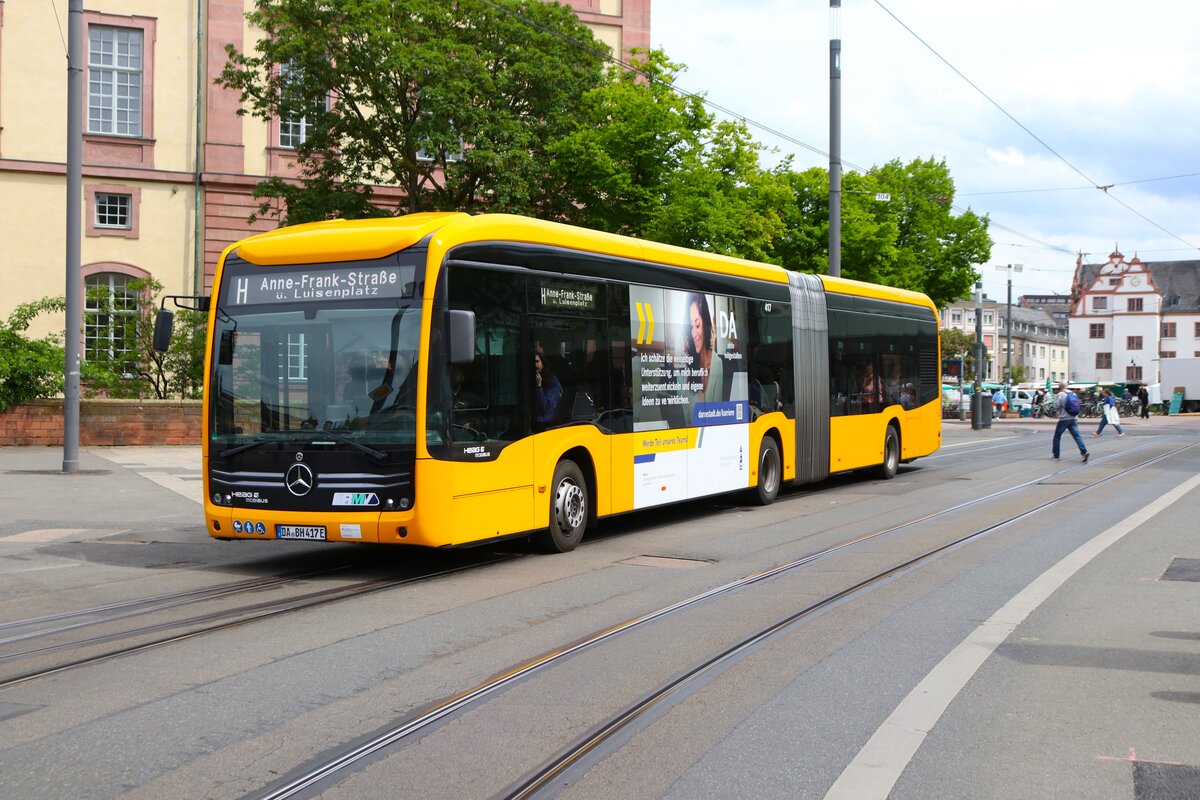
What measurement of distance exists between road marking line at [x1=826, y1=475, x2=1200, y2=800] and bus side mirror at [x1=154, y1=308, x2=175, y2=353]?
7.32 meters

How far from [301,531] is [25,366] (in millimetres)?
16995

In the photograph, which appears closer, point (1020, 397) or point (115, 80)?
point (115, 80)

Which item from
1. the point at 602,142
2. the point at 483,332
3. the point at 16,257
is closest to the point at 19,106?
the point at 16,257

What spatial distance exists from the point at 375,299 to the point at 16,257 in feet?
94.4

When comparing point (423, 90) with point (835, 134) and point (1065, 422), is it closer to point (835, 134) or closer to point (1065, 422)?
point (835, 134)

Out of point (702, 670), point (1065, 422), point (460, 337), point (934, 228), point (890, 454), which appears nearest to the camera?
point (702, 670)

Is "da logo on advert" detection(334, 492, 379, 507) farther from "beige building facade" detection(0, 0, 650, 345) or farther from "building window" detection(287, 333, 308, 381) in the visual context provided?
"beige building facade" detection(0, 0, 650, 345)

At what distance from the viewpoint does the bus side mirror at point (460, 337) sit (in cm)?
977

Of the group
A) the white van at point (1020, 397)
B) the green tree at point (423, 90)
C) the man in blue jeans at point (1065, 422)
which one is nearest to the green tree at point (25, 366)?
the green tree at point (423, 90)

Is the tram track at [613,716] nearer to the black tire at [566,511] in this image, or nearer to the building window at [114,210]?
the black tire at [566,511]

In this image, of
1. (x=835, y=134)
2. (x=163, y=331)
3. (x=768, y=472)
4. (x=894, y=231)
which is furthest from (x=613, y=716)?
(x=894, y=231)

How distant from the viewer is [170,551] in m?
12.0

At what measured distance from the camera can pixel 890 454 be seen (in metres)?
21.3

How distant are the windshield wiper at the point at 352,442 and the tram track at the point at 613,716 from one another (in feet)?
8.74
